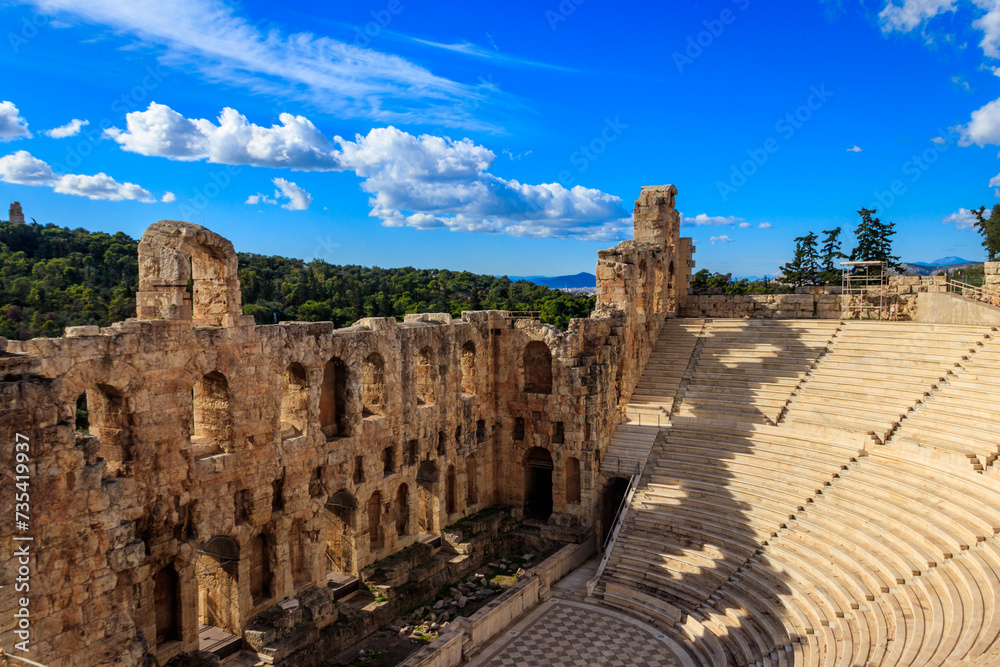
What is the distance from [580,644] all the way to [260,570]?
26.7 ft

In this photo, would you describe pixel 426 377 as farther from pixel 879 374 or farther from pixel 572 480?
pixel 879 374

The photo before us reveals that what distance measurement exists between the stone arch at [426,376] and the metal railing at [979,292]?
64.1 ft

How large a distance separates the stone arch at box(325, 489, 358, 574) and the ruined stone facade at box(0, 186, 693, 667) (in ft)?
0.18

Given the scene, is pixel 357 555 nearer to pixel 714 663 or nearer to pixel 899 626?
pixel 714 663

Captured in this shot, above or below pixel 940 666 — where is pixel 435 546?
below

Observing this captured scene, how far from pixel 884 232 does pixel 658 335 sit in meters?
28.9

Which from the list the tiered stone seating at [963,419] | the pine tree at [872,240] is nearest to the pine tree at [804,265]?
the pine tree at [872,240]

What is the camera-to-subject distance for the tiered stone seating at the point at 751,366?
23.8 metres

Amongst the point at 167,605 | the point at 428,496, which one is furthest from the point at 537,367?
→ the point at 167,605

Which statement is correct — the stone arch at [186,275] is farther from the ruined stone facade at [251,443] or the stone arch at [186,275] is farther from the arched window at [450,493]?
the arched window at [450,493]

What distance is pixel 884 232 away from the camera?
48.5 m

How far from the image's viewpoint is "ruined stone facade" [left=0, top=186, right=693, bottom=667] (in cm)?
1157

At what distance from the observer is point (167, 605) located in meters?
14.8

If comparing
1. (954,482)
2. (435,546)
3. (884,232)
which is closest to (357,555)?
(435,546)
